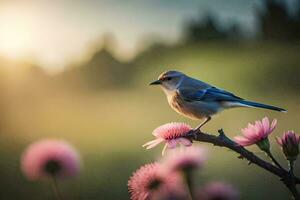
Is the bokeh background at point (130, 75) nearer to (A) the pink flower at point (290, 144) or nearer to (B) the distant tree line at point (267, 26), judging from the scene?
(B) the distant tree line at point (267, 26)

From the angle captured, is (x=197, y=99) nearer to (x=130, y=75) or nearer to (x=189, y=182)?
(x=189, y=182)

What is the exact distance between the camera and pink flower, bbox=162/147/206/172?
38 cm

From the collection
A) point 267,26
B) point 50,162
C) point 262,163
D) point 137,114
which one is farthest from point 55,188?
point 267,26

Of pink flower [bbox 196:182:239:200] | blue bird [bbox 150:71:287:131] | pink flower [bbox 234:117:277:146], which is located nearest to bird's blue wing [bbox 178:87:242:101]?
blue bird [bbox 150:71:287:131]

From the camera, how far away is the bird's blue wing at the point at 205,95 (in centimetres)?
96

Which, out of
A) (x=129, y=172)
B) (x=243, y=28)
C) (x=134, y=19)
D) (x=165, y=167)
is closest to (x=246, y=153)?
(x=165, y=167)

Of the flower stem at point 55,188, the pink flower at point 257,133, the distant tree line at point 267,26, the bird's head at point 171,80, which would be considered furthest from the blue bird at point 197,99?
the distant tree line at point 267,26

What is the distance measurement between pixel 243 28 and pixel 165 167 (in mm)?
1498

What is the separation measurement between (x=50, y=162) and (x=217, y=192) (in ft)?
0.44

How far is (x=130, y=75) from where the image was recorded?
5.98 ft

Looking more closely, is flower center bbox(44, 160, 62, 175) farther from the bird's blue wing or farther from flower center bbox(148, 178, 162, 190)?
the bird's blue wing

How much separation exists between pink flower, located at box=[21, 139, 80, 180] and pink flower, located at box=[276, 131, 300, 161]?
182mm

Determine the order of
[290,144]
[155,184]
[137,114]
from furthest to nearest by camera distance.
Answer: [137,114], [290,144], [155,184]

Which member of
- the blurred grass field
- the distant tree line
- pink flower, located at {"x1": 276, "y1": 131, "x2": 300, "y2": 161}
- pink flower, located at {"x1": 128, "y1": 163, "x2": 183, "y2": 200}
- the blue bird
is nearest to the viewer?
pink flower, located at {"x1": 128, "y1": 163, "x2": 183, "y2": 200}
